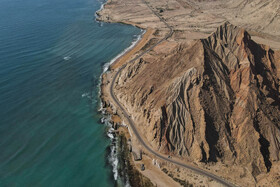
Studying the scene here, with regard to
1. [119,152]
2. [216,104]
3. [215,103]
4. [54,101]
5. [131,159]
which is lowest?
[131,159]

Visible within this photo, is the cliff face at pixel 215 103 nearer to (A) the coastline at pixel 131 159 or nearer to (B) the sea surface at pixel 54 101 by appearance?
(A) the coastline at pixel 131 159

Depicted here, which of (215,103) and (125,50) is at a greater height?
(125,50)

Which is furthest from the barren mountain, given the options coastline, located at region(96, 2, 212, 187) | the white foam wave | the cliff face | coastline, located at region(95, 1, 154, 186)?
the white foam wave

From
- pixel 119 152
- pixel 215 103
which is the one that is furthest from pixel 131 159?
pixel 215 103

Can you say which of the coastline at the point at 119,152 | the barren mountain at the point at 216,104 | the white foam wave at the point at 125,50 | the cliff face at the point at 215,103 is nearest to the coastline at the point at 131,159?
the coastline at the point at 119,152

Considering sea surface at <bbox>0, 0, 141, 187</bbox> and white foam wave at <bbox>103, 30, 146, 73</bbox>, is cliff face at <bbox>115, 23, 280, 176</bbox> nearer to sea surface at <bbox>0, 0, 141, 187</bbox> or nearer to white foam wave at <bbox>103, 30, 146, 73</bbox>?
sea surface at <bbox>0, 0, 141, 187</bbox>

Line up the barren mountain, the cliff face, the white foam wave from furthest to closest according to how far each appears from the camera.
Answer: the white foam wave
the cliff face
the barren mountain

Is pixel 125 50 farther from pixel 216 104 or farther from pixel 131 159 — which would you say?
pixel 131 159
